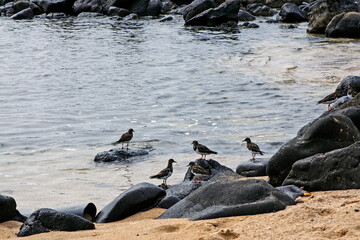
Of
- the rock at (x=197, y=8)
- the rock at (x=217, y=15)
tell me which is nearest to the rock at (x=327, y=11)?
the rock at (x=217, y=15)

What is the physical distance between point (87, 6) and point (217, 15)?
47.3 feet

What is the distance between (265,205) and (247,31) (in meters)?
29.4

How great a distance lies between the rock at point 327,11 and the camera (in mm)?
31391

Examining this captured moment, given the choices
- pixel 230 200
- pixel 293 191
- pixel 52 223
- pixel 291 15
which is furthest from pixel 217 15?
pixel 230 200

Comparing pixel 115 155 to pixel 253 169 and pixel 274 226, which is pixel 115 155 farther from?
pixel 274 226

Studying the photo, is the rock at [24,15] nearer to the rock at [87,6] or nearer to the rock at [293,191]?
the rock at [87,6]

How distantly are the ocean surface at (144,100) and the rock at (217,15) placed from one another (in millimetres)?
4888

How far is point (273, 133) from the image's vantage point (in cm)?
1283

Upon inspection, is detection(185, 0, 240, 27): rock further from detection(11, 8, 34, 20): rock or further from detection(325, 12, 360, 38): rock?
detection(11, 8, 34, 20): rock

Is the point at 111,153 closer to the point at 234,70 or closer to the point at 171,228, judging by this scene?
the point at 171,228

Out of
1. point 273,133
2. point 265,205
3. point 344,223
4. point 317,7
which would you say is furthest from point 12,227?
point 317,7

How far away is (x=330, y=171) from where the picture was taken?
6.64 metres

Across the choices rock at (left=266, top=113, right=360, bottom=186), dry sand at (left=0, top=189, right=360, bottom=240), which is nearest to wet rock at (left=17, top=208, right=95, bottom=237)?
dry sand at (left=0, top=189, right=360, bottom=240)

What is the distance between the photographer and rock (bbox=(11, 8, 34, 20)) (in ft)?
144
